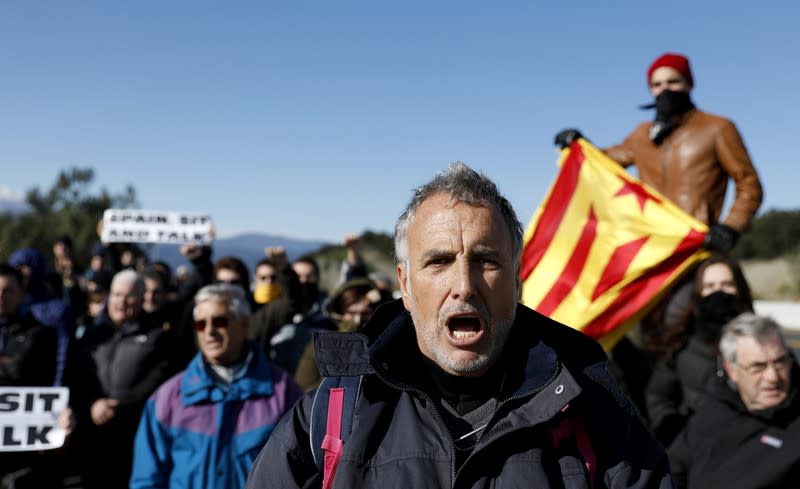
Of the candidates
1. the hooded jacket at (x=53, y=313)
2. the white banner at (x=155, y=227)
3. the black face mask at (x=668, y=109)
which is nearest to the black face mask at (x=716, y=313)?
the black face mask at (x=668, y=109)

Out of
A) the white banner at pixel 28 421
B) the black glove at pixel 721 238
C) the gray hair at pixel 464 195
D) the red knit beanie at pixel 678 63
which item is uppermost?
the red knit beanie at pixel 678 63

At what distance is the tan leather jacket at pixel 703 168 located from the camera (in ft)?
15.3

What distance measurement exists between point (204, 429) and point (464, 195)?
→ 7.15 ft

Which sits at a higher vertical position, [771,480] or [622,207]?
[622,207]

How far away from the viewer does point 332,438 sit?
1.83 meters

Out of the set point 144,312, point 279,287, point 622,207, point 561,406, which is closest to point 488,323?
point 561,406

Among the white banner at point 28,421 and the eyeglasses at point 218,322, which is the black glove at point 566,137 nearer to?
the eyeglasses at point 218,322

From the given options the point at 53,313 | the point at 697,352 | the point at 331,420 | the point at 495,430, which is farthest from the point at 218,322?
the point at 697,352

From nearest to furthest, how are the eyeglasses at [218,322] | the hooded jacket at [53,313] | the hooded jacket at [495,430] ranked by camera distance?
the hooded jacket at [495,430] → the eyeglasses at [218,322] → the hooded jacket at [53,313]

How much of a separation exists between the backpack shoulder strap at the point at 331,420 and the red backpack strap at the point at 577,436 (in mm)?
472

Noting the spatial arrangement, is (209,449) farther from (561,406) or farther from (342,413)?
(561,406)

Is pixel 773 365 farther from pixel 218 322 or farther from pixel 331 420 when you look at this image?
pixel 218 322

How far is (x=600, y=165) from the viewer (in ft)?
17.7

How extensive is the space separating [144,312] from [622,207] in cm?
→ 331
